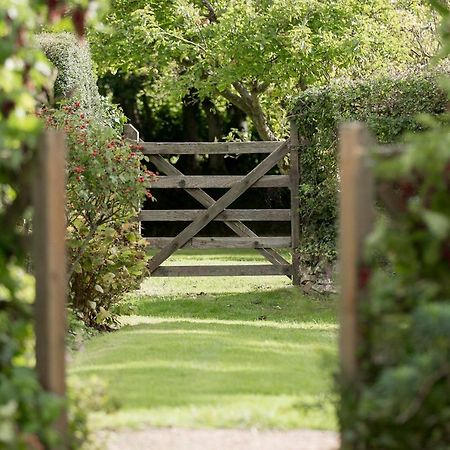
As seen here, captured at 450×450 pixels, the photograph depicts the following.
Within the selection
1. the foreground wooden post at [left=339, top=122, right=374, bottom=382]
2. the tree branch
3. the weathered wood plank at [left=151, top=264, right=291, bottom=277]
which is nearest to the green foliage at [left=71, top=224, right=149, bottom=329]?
the weathered wood plank at [left=151, top=264, right=291, bottom=277]

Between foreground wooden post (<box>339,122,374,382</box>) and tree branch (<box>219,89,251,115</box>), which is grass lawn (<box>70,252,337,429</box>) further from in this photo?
tree branch (<box>219,89,251,115</box>)

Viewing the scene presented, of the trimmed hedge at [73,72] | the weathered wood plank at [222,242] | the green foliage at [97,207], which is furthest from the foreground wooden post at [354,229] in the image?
the weathered wood plank at [222,242]

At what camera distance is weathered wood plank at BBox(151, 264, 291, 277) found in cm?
1441

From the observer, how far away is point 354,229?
473cm

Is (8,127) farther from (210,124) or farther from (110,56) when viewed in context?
(210,124)

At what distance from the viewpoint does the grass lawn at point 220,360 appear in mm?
6137

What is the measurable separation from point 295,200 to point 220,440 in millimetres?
8723

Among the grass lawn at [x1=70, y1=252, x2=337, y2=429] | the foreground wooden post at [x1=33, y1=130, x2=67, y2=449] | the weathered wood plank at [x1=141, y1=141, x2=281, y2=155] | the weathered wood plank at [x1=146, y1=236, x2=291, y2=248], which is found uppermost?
the weathered wood plank at [x1=141, y1=141, x2=281, y2=155]

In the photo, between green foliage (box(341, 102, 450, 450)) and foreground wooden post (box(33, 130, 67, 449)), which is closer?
green foliage (box(341, 102, 450, 450))

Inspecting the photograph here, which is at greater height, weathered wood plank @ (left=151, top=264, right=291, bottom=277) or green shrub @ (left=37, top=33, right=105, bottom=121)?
green shrub @ (left=37, top=33, right=105, bottom=121)

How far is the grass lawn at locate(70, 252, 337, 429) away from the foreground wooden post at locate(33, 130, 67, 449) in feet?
3.87

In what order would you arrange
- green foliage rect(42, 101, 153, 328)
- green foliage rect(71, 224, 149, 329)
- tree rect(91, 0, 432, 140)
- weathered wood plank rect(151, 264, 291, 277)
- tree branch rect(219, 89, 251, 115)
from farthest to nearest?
tree branch rect(219, 89, 251, 115) < tree rect(91, 0, 432, 140) < weathered wood plank rect(151, 264, 291, 277) < green foliage rect(71, 224, 149, 329) < green foliage rect(42, 101, 153, 328)

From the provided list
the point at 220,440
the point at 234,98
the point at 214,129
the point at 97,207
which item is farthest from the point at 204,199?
the point at 214,129

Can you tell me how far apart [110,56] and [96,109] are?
Result: 6212 millimetres
